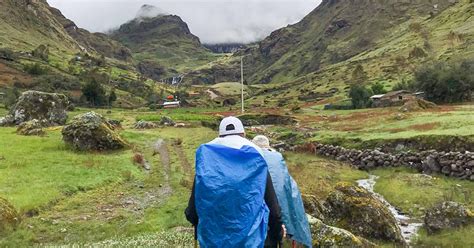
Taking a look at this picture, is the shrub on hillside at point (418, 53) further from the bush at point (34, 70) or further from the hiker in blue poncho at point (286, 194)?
the hiker in blue poncho at point (286, 194)

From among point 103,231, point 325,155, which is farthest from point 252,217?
point 325,155

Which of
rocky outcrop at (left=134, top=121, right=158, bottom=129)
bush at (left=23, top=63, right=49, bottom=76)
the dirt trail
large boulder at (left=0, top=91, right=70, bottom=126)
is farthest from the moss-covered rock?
bush at (left=23, top=63, right=49, bottom=76)

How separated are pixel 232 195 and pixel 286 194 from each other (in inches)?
98.2

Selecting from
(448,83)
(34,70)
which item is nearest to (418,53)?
(448,83)

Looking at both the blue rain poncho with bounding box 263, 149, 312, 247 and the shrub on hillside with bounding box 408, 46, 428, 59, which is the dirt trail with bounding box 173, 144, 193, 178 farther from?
the shrub on hillside with bounding box 408, 46, 428, 59

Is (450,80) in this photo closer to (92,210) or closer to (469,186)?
(469,186)

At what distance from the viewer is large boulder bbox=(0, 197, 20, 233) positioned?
18305mm

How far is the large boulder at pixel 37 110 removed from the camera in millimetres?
56969

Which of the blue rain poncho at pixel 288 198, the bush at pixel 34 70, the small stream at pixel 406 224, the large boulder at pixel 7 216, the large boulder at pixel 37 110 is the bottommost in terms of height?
the small stream at pixel 406 224

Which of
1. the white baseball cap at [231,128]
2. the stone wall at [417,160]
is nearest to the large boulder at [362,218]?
the white baseball cap at [231,128]

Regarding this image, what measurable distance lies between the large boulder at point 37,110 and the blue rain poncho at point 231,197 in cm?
5400

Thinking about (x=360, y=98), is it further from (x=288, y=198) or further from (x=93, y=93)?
(x=288, y=198)

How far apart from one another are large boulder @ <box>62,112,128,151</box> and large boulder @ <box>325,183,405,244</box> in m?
25.6

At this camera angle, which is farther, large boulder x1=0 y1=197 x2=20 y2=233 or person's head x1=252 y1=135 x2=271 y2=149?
large boulder x1=0 y1=197 x2=20 y2=233
